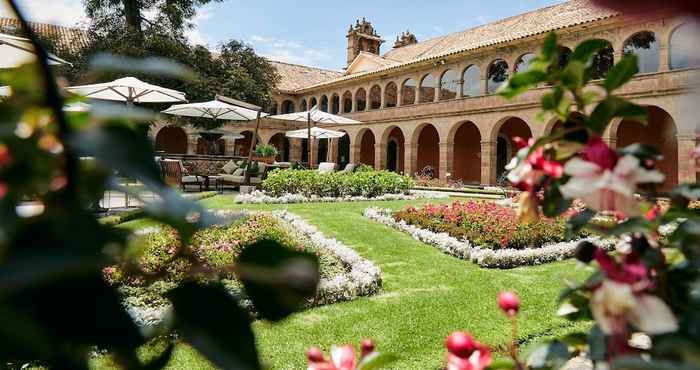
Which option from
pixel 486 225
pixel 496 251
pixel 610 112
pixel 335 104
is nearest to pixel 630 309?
pixel 610 112

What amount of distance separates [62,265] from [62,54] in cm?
2100

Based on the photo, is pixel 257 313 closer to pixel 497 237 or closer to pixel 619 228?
pixel 619 228

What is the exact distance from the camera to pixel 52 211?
0.30 metres

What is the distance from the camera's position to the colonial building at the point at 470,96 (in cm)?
1580

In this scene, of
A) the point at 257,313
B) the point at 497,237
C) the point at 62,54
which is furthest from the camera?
the point at 62,54

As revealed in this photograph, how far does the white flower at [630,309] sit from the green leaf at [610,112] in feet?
0.82

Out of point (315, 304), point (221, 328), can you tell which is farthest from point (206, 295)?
point (315, 304)

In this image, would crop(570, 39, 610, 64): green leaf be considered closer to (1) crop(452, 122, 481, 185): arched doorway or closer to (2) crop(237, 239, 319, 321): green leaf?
(2) crop(237, 239, 319, 321): green leaf

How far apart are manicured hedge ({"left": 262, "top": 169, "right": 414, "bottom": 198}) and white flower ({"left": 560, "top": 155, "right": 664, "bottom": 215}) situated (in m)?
11.9

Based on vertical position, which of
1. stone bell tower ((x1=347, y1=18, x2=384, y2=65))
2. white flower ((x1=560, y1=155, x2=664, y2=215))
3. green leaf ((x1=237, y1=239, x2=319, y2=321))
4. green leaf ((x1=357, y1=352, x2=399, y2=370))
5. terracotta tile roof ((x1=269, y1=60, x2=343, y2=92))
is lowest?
green leaf ((x1=357, y1=352, x2=399, y2=370))

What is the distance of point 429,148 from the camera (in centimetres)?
2744

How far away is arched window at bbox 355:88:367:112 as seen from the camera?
88.3 feet

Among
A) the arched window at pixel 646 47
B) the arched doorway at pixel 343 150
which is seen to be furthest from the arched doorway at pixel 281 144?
the arched window at pixel 646 47

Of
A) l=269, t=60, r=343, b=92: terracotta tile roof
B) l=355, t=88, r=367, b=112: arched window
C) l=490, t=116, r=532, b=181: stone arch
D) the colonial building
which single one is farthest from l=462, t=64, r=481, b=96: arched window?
l=269, t=60, r=343, b=92: terracotta tile roof
